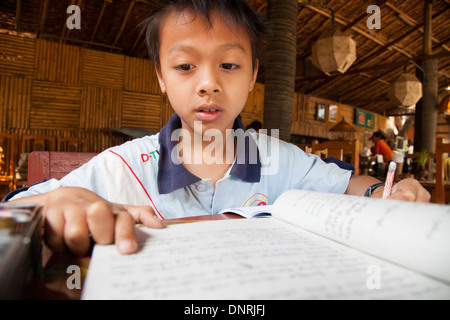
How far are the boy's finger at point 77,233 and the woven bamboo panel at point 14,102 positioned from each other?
783 cm

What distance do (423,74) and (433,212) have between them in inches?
368

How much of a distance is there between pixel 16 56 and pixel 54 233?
820 cm

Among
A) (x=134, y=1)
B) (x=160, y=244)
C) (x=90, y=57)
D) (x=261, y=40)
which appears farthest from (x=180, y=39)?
(x=90, y=57)

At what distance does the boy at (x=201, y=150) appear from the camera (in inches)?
37.9

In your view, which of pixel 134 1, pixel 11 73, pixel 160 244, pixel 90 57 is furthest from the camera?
pixel 90 57

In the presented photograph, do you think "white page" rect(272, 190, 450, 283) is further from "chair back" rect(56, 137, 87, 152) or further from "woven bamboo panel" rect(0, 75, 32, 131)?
"woven bamboo panel" rect(0, 75, 32, 131)

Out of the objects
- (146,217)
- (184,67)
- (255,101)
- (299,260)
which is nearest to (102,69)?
(255,101)

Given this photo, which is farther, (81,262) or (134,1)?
(134,1)

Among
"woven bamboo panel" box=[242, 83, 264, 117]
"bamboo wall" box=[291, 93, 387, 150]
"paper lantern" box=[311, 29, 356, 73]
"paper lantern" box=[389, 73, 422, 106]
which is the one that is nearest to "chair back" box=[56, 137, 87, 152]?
"paper lantern" box=[311, 29, 356, 73]

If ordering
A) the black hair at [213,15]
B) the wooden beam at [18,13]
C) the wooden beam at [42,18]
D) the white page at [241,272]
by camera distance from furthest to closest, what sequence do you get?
the wooden beam at [42,18] → the wooden beam at [18,13] → the black hair at [213,15] → the white page at [241,272]

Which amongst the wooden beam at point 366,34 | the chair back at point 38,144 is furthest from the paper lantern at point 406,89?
the chair back at point 38,144

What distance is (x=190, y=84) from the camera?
967 millimetres

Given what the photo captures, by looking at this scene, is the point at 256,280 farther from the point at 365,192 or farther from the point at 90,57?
the point at 90,57

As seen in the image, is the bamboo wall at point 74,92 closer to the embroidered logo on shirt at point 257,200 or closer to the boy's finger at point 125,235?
the embroidered logo on shirt at point 257,200
